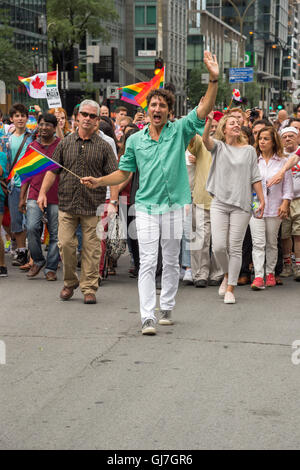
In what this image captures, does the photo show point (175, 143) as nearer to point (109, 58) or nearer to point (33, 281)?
point (33, 281)

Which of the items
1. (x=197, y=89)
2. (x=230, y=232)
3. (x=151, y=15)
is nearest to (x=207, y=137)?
(x=230, y=232)

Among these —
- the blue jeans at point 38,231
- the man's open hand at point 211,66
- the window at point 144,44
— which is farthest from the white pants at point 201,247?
the window at point 144,44

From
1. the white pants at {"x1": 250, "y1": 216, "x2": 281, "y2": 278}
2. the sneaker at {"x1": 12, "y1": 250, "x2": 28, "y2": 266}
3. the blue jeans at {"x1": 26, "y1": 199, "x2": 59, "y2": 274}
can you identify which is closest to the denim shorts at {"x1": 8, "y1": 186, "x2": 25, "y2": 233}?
the sneaker at {"x1": 12, "y1": 250, "x2": 28, "y2": 266}

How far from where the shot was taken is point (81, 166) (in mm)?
8695

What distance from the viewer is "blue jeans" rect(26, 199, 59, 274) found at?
1030cm

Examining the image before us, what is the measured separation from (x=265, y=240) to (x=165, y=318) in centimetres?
281

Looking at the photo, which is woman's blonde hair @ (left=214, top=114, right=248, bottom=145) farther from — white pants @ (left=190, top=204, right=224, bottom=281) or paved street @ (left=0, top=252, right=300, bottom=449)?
paved street @ (left=0, top=252, right=300, bottom=449)

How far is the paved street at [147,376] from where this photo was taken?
468 cm

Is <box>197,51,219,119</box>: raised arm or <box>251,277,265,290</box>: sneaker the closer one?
<box>197,51,219,119</box>: raised arm

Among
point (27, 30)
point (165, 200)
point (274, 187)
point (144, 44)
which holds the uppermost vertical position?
point (27, 30)

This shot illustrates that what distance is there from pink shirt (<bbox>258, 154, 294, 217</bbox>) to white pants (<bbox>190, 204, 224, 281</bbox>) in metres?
0.75

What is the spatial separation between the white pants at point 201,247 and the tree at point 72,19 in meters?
53.1

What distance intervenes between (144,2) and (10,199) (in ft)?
281

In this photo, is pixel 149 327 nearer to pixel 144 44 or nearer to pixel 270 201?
pixel 270 201
